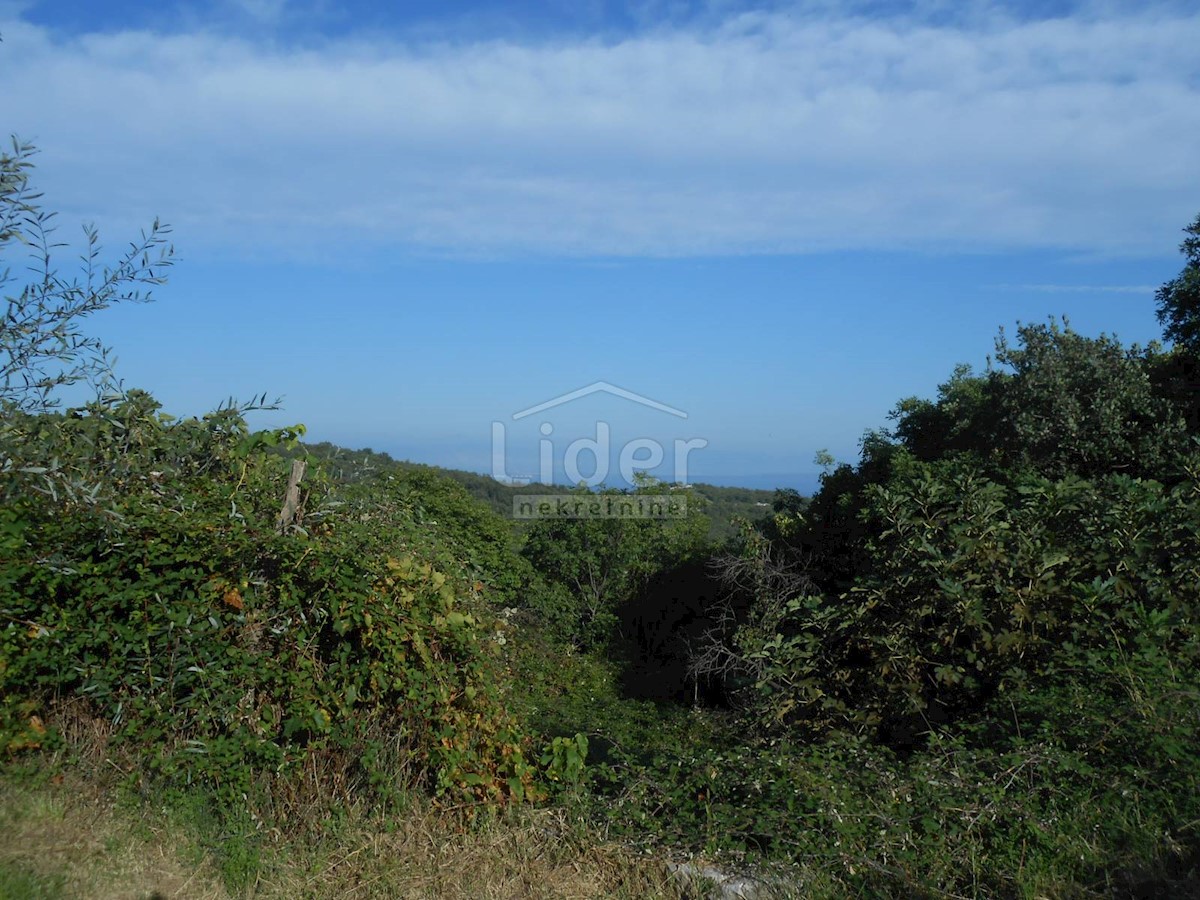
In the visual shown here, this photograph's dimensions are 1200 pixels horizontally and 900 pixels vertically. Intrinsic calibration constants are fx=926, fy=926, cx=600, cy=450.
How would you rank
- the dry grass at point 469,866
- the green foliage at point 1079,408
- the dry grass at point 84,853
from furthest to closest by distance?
the green foliage at point 1079,408
the dry grass at point 469,866
the dry grass at point 84,853

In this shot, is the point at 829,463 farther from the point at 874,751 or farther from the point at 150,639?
the point at 150,639

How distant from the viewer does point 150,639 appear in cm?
418

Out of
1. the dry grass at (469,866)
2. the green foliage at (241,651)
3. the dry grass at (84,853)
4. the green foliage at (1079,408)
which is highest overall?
the green foliage at (1079,408)

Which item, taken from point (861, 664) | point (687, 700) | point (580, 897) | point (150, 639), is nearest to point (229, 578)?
point (150, 639)

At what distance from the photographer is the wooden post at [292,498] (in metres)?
4.75

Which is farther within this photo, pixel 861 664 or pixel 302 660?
pixel 861 664

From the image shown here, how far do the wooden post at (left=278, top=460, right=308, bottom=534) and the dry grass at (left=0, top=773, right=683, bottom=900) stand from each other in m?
1.41

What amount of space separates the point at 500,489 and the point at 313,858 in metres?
30.5

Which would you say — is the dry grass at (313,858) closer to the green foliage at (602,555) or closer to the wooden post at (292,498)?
the wooden post at (292,498)

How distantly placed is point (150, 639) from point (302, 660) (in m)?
0.68

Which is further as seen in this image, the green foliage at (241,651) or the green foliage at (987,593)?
the green foliage at (987,593)

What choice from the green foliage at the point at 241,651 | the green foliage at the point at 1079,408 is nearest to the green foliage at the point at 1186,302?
the green foliage at the point at 1079,408

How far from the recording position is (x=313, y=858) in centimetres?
366

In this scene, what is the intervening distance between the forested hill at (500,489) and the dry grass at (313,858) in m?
2.17
